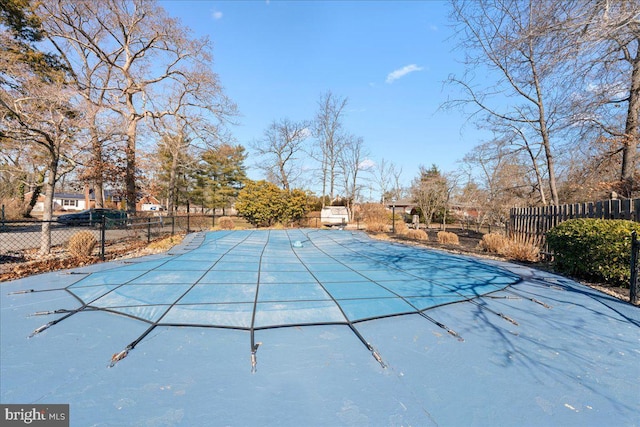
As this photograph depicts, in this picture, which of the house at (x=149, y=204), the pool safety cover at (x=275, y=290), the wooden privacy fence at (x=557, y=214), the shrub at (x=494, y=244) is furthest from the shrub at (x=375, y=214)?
the house at (x=149, y=204)

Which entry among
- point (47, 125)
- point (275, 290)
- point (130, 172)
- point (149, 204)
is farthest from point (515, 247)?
point (149, 204)

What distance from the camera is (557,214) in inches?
259

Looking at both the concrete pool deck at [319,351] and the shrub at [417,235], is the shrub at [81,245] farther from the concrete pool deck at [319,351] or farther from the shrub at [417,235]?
the shrub at [417,235]

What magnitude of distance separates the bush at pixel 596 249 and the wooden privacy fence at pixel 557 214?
650 mm

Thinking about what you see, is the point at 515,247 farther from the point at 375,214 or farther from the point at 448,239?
the point at 375,214

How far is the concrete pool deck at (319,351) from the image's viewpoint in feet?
5.68

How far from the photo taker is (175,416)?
1.67 metres

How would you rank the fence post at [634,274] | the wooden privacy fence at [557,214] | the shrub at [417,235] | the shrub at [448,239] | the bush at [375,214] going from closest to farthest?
the fence post at [634,274] → the wooden privacy fence at [557,214] → the shrub at [448,239] → the shrub at [417,235] → the bush at [375,214]

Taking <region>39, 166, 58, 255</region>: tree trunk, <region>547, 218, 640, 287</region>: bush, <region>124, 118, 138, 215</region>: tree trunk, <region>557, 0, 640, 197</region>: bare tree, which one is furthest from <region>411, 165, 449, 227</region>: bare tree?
<region>39, 166, 58, 255</region>: tree trunk

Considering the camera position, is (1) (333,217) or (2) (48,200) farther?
(1) (333,217)

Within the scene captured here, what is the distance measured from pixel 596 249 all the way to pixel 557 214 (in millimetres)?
2654

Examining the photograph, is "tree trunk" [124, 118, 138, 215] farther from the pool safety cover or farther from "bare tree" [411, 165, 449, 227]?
"bare tree" [411, 165, 449, 227]

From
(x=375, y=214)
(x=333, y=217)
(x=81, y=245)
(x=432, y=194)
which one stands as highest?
(x=432, y=194)

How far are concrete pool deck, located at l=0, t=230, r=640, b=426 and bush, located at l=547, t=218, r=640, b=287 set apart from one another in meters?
0.58
